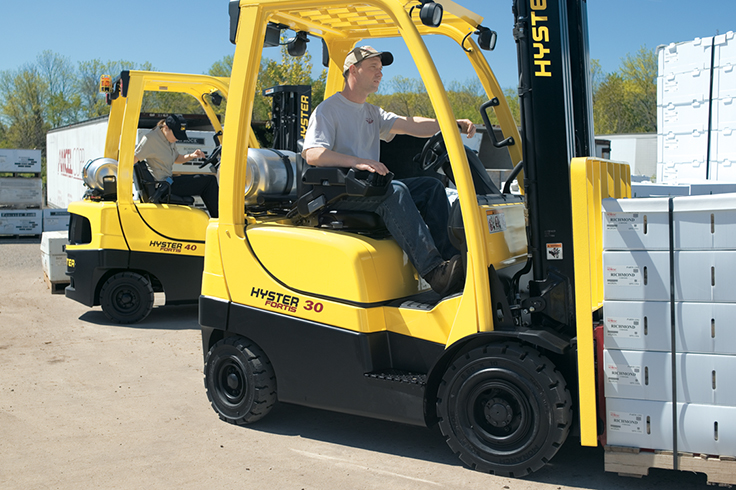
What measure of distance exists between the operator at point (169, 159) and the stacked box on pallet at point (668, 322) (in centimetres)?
564

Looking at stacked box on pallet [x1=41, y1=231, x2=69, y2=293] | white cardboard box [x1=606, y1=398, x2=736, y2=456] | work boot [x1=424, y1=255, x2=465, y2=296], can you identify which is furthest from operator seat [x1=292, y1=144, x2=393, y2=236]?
stacked box on pallet [x1=41, y1=231, x2=69, y2=293]

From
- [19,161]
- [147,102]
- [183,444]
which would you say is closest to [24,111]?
[147,102]

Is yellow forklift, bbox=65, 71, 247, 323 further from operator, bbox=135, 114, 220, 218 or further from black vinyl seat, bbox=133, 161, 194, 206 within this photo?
operator, bbox=135, 114, 220, 218

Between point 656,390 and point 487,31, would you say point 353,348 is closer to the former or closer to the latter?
point 656,390

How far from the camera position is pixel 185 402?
16.2ft

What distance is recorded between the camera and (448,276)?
371cm

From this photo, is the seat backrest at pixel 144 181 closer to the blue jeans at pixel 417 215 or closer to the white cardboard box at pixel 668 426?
the blue jeans at pixel 417 215

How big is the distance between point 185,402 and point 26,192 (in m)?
14.7

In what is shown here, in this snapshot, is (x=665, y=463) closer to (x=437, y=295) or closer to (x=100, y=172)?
(x=437, y=295)

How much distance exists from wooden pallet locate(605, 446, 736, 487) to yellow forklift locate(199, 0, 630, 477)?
0.46ft

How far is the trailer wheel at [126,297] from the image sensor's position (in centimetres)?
780

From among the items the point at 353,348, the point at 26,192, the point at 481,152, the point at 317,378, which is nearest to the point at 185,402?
the point at 317,378

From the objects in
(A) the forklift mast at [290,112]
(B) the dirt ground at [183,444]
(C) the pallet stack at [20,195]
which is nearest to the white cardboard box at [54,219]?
(C) the pallet stack at [20,195]

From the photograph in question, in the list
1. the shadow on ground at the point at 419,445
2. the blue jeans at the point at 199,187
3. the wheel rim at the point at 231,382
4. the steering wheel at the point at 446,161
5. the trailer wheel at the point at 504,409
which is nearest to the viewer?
the trailer wheel at the point at 504,409
